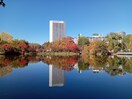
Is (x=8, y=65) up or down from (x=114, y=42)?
down

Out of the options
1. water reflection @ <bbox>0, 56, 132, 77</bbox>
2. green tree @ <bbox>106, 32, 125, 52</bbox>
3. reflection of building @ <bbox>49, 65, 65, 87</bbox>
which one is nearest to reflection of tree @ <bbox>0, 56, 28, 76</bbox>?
water reflection @ <bbox>0, 56, 132, 77</bbox>

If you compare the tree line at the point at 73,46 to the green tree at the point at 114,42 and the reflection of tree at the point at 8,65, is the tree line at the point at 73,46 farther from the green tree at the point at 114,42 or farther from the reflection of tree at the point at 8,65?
the reflection of tree at the point at 8,65

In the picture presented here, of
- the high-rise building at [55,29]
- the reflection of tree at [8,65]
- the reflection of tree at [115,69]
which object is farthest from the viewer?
the high-rise building at [55,29]

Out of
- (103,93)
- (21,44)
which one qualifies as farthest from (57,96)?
(21,44)

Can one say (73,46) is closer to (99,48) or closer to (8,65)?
(99,48)

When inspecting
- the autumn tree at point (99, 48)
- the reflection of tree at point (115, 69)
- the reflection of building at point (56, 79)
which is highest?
the autumn tree at point (99, 48)

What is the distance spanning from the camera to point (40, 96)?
677 cm

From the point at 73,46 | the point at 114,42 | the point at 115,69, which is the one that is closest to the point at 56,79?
the point at 115,69

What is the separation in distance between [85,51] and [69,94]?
45736mm

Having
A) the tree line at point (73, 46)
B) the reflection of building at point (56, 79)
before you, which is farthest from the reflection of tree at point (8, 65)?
the tree line at point (73, 46)

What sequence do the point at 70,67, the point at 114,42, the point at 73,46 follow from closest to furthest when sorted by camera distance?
the point at 70,67
the point at 114,42
the point at 73,46

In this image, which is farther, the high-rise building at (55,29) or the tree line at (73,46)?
the high-rise building at (55,29)

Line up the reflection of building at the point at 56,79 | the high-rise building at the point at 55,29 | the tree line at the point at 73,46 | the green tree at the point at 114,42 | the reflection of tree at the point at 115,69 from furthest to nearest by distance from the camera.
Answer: the high-rise building at the point at 55,29 → the green tree at the point at 114,42 → the tree line at the point at 73,46 → the reflection of tree at the point at 115,69 → the reflection of building at the point at 56,79

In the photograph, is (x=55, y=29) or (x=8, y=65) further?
(x=55, y=29)
